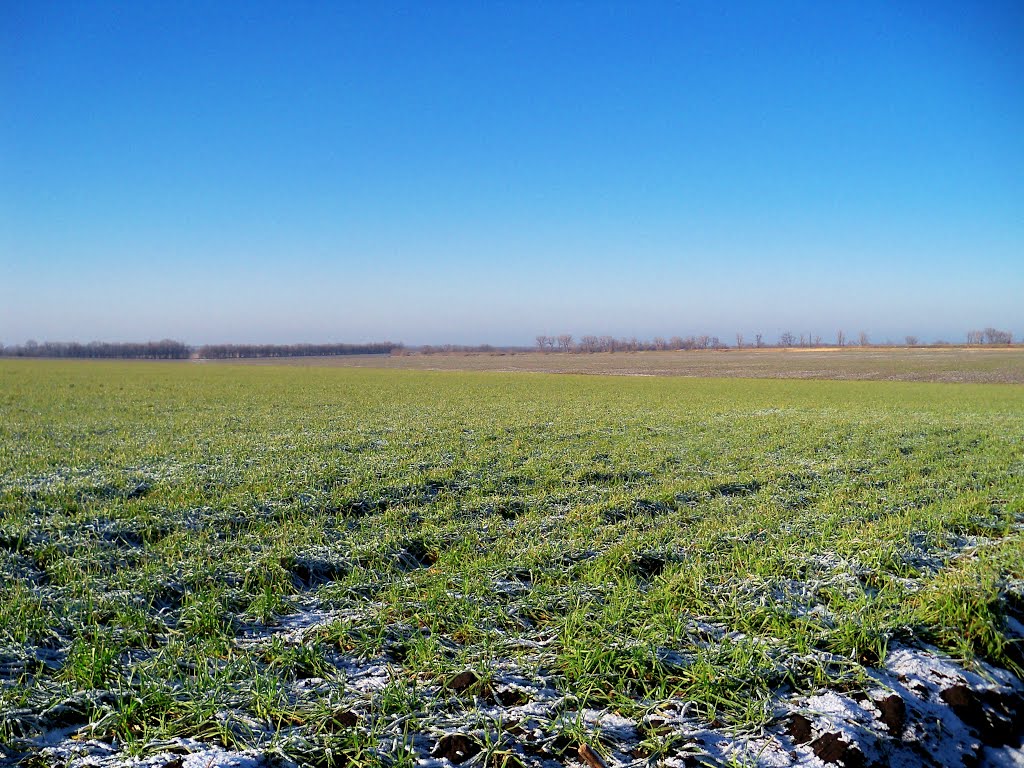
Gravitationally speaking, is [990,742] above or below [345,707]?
below

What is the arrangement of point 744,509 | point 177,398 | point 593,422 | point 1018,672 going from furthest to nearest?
point 177,398 < point 593,422 < point 744,509 < point 1018,672

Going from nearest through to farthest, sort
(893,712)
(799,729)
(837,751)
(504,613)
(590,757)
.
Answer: (590,757)
(837,751)
(799,729)
(893,712)
(504,613)

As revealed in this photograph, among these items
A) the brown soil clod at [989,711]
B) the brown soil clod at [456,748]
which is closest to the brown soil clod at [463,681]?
the brown soil clod at [456,748]

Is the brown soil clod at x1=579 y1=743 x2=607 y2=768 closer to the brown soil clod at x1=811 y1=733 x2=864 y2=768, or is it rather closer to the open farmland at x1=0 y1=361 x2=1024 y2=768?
the open farmland at x1=0 y1=361 x2=1024 y2=768

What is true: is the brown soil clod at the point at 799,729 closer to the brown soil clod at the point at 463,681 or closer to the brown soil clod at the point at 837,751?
the brown soil clod at the point at 837,751

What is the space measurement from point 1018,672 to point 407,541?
241 inches

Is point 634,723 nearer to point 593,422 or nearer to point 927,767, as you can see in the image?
point 927,767

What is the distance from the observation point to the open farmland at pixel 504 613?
351 centimetres

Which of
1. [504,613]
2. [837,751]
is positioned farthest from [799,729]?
[504,613]

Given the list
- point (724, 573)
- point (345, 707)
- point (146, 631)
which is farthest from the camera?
point (724, 573)

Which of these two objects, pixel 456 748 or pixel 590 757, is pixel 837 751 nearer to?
pixel 590 757

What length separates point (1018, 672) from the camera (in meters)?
4.42

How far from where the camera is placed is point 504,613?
5105 millimetres

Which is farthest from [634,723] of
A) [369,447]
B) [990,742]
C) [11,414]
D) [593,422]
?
[11,414]
